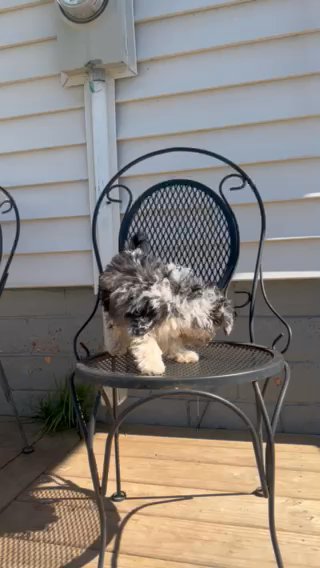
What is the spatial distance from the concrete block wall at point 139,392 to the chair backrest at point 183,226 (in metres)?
0.36

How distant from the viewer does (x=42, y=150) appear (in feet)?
8.14

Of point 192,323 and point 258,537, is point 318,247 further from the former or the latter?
point 258,537

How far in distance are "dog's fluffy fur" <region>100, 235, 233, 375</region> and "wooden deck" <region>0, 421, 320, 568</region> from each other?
58 centimetres

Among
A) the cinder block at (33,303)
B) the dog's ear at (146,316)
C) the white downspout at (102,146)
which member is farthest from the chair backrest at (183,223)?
the cinder block at (33,303)

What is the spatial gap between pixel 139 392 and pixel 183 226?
916 mm

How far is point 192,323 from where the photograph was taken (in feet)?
4.82

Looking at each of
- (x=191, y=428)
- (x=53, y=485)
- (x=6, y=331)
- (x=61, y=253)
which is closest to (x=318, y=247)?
(x=191, y=428)

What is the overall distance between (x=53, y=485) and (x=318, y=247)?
4.79ft

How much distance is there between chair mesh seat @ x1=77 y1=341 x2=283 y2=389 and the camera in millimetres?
1261

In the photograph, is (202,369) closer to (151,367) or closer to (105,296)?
(151,367)

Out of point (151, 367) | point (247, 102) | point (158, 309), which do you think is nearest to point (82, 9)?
point (247, 102)

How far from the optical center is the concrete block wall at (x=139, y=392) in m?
2.29

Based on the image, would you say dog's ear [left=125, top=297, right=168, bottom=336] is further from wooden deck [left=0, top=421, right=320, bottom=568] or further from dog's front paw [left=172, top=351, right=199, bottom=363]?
wooden deck [left=0, top=421, right=320, bottom=568]

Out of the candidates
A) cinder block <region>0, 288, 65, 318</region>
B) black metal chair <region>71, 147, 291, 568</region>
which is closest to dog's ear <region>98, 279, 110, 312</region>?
black metal chair <region>71, 147, 291, 568</region>
